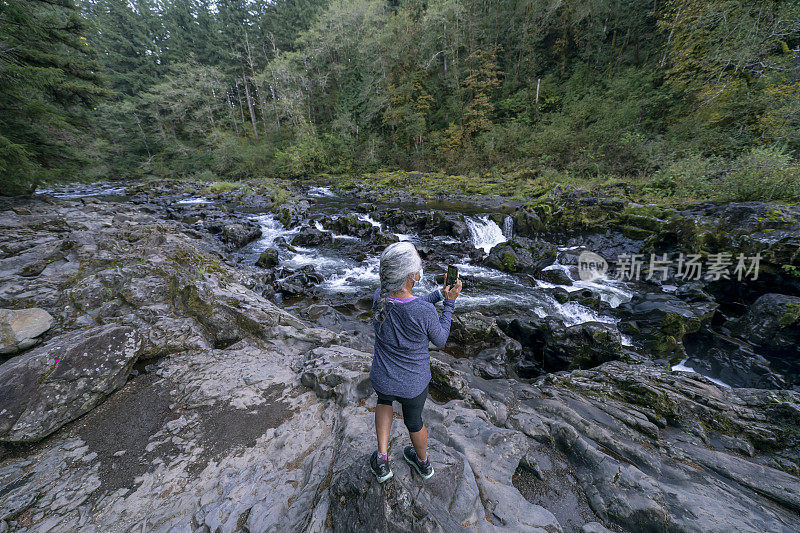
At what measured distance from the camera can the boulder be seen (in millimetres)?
2781

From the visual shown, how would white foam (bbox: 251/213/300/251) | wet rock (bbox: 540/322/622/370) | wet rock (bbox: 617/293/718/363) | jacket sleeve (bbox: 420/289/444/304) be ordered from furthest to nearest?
white foam (bbox: 251/213/300/251)
wet rock (bbox: 617/293/718/363)
wet rock (bbox: 540/322/622/370)
jacket sleeve (bbox: 420/289/444/304)

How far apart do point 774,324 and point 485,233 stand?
30.8 feet

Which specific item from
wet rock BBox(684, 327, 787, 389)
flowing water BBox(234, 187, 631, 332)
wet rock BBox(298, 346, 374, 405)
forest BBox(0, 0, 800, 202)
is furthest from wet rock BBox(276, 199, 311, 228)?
wet rock BBox(684, 327, 787, 389)

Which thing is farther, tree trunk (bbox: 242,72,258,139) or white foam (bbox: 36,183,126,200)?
tree trunk (bbox: 242,72,258,139)

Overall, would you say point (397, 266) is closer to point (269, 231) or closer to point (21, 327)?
point (21, 327)

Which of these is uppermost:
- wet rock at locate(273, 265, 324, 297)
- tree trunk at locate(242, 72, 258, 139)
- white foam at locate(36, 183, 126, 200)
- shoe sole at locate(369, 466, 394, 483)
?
tree trunk at locate(242, 72, 258, 139)

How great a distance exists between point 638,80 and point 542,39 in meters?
12.6

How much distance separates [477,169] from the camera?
28.5 meters

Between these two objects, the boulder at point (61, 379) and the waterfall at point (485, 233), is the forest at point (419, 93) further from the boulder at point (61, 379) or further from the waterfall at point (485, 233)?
the boulder at point (61, 379)

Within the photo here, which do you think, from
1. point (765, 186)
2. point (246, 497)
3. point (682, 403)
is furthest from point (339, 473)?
point (765, 186)

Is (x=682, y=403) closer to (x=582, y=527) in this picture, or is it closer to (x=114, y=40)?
(x=582, y=527)

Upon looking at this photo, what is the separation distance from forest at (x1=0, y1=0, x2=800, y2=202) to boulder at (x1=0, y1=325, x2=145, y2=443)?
980cm

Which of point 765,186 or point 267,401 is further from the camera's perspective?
point 765,186

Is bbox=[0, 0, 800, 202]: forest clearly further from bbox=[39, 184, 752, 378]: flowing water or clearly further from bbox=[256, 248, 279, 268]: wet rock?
bbox=[256, 248, 279, 268]: wet rock
